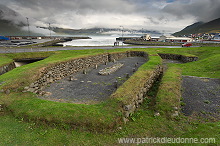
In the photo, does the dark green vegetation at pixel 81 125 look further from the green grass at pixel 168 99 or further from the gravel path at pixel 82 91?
the gravel path at pixel 82 91

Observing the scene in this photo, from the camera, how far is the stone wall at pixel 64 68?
14.3 metres

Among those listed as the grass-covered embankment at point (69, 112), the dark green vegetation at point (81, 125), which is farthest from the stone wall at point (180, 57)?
the grass-covered embankment at point (69, 112)

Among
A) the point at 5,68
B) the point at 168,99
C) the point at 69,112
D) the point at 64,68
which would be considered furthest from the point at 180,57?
the point at 5,68

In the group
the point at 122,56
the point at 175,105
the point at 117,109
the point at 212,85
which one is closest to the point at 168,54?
the point at 122,56

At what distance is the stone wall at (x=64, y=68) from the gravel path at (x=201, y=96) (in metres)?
13.4

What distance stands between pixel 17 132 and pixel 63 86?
27.7 feet

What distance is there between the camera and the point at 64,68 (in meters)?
20.3

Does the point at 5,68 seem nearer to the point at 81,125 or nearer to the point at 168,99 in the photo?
the point at 81,125

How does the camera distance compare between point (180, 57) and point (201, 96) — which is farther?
point (180, 57)

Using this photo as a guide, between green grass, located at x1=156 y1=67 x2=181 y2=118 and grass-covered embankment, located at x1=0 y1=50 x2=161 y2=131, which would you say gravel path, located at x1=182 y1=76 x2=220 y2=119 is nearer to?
green grass, located at x1=156 y1=67 x2=181 y2=118

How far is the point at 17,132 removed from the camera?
7363 mm

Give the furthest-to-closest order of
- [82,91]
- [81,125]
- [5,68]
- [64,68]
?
[5,68]
[64,68]
[82,91]
[81,125]

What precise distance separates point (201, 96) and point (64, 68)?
17727 millimetres

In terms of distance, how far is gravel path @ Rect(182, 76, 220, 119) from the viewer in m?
9.84
